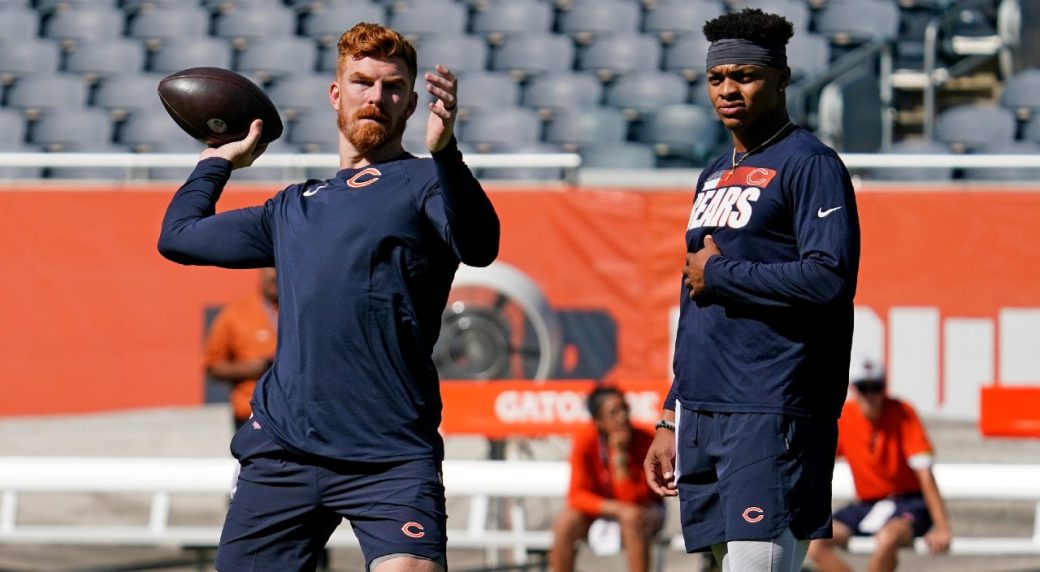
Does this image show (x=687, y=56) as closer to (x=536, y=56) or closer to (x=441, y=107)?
(x=536, y=56)

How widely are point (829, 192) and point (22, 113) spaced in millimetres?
10077

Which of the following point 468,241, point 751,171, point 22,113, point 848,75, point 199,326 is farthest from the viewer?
point 22,113

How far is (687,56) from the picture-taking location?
12.3m

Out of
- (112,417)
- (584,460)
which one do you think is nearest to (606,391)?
(584,460)

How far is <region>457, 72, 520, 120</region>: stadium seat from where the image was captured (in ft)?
39.2

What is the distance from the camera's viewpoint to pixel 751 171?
339cm

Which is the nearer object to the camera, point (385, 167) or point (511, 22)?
point (385, 167)

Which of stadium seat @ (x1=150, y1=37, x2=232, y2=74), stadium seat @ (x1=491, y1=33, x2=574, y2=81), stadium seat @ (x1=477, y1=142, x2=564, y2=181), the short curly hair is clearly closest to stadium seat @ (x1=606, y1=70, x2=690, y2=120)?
stadium seat @ (x1=491, y1=33, x2=574, y2=81)

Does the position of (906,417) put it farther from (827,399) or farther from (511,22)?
(511,22)

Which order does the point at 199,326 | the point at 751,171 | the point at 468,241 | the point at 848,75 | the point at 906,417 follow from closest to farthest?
the point at 468,241
the point at 751,171
the point at 906,417
the point at 199,326
the point at 848,75

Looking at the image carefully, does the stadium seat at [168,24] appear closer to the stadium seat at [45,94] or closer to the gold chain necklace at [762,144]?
the stadium seat at [45,94]

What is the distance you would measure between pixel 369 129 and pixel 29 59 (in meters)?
10.2

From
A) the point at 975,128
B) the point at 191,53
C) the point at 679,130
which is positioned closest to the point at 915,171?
the point at 975,128

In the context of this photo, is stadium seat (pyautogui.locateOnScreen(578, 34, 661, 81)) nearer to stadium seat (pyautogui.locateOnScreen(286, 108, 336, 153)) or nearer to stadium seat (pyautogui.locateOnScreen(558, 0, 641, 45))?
stadium seat (pyautogui.locateOnScreen(558, 0, 641, 45))
